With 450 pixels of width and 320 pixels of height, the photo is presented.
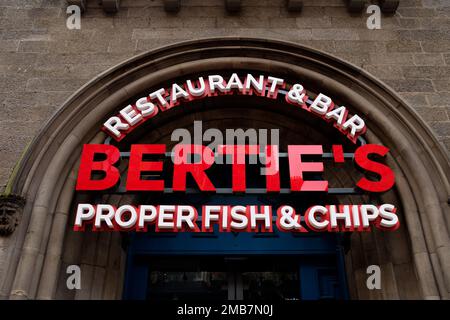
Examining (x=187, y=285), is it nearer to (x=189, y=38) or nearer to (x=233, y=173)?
(x=233, y=173)

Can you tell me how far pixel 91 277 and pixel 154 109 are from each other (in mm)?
3198

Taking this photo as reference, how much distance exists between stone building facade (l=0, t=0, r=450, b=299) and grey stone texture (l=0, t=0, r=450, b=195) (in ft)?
0.07

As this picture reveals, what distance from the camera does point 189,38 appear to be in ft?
30.2

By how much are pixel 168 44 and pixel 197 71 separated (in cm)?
89

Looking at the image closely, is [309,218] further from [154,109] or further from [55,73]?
[55,73]

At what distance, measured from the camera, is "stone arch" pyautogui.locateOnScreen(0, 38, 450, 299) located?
678cm

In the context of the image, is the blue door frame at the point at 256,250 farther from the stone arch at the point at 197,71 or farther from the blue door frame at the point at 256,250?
the stone arch at the point at 197,71

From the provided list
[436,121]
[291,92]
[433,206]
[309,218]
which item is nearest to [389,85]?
[436,121]

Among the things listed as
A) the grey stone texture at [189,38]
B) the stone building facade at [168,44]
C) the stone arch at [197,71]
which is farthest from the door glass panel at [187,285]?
the grey stone texture at [189,38]

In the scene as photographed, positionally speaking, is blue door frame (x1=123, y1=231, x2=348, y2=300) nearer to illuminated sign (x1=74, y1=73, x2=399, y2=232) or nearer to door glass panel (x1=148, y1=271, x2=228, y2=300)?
door glass panel (x1=148, y1=271, x2=228, y2=300)

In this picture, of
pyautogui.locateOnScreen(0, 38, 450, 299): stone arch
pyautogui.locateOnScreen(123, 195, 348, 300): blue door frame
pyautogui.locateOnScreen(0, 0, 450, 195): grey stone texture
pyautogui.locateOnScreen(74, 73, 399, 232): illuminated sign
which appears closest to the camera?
pyautogui.locateOnScreen(0, 38, 450, 299): stone arch

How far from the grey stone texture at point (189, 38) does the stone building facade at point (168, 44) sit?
0.02m

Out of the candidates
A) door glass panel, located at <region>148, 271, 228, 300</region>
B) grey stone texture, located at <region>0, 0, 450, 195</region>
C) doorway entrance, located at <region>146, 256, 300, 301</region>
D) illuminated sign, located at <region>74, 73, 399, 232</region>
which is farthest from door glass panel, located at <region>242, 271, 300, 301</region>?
grey stone texture, located at <region>0, 0, 450, 195</region>

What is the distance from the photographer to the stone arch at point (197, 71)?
6.78 m
